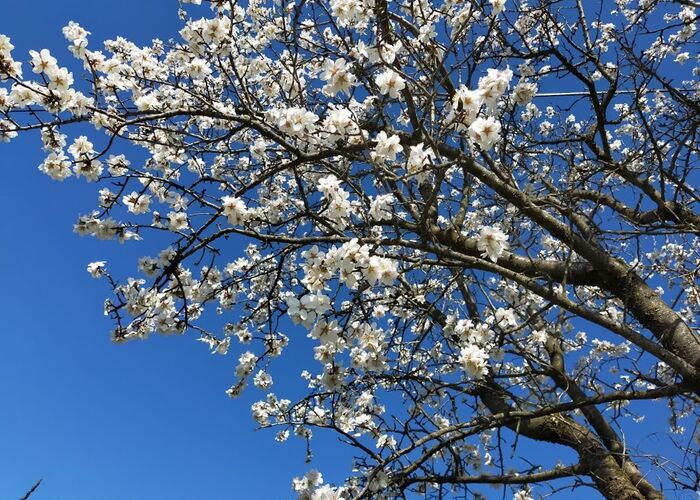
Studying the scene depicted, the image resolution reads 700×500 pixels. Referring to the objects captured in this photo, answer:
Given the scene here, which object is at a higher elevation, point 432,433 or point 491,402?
point 491,402

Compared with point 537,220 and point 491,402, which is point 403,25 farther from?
point 491,402

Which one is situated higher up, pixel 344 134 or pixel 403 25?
pixel 403 25

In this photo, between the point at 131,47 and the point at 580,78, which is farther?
the point at 131,47

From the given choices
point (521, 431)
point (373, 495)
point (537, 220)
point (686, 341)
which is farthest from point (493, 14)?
point (521, 431)

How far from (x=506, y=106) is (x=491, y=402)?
278 cm

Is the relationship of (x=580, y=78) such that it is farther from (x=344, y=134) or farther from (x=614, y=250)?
(x=344, y=134)

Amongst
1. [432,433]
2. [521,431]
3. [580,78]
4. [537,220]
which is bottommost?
[432,433]

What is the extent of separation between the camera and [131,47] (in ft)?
16.6

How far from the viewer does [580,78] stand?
4.44m

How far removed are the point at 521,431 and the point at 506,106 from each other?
2.94 meters

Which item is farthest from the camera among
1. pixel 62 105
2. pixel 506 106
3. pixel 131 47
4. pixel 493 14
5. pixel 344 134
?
pixel 131 47

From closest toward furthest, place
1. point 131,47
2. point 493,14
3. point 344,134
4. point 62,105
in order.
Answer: point 344,134 → point 62,105 → point 493,14 → point 131,47

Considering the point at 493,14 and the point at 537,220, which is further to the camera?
the point at 537,220

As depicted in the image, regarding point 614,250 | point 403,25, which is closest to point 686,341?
point 614,250
